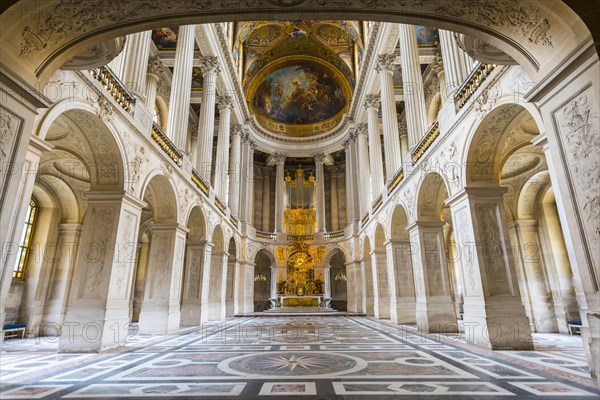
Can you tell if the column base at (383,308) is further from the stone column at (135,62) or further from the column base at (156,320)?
the stone column at (135,62)

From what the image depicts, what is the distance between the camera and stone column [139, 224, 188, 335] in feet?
33.1

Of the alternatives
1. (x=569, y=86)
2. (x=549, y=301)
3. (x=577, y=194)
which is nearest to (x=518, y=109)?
(x=569, y=86)

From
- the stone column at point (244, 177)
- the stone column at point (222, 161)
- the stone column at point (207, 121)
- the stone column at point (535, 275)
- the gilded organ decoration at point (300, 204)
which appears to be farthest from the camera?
the gilded organ decoration at point (300, 204)

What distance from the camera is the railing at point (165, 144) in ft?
31.8

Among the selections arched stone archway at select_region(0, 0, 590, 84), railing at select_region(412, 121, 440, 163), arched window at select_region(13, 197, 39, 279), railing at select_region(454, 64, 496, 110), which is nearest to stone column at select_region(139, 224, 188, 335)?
arched window at select_region(13, 197, 39, 279)

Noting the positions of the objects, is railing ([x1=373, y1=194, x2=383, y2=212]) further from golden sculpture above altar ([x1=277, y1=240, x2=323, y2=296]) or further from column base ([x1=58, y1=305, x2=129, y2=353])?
column base ([x1=58, y1=305, x2=129, y2=353])

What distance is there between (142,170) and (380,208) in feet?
33.5

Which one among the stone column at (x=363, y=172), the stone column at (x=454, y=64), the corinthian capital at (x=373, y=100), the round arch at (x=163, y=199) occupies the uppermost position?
the corinthian capital at (x=373, y=100)

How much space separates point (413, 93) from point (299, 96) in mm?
17135

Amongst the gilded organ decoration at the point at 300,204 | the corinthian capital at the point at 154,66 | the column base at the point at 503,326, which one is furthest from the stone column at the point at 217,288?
the column base at the point at 503,326

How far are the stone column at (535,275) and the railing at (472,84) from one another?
20.9 ft

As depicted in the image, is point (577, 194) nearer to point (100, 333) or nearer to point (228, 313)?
point (100, 333)

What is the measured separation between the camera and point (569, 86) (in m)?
4.17

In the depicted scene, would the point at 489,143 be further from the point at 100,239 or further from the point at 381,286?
the point at 381,286
